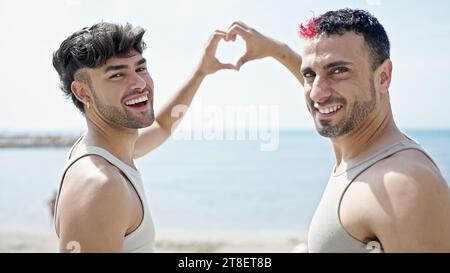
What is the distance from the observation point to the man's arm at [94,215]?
2.15m

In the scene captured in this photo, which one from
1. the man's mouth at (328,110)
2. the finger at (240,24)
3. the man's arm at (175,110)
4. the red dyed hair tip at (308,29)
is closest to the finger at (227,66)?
the man's arm at (175,110)

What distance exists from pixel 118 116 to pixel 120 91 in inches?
4.6

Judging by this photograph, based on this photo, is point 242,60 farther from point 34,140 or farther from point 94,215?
point 34,140

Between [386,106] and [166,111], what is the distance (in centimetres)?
155

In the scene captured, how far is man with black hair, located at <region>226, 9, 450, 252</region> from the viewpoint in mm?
1927

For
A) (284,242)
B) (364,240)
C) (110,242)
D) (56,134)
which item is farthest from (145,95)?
(56,134)

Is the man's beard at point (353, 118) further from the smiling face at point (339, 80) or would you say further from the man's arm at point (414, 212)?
the man's arm at point (414, 212)

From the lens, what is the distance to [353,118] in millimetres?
2314

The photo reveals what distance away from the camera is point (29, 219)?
1185cm

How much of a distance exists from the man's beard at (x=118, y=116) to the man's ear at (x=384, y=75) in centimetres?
108

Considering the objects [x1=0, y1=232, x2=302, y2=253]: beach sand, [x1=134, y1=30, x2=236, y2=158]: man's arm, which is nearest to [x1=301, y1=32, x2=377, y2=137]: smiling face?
[x1=134, y1=30, x2=236, y2=158]: man's arm

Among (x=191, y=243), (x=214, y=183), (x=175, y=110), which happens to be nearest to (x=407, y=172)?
(x=175, y=110)
